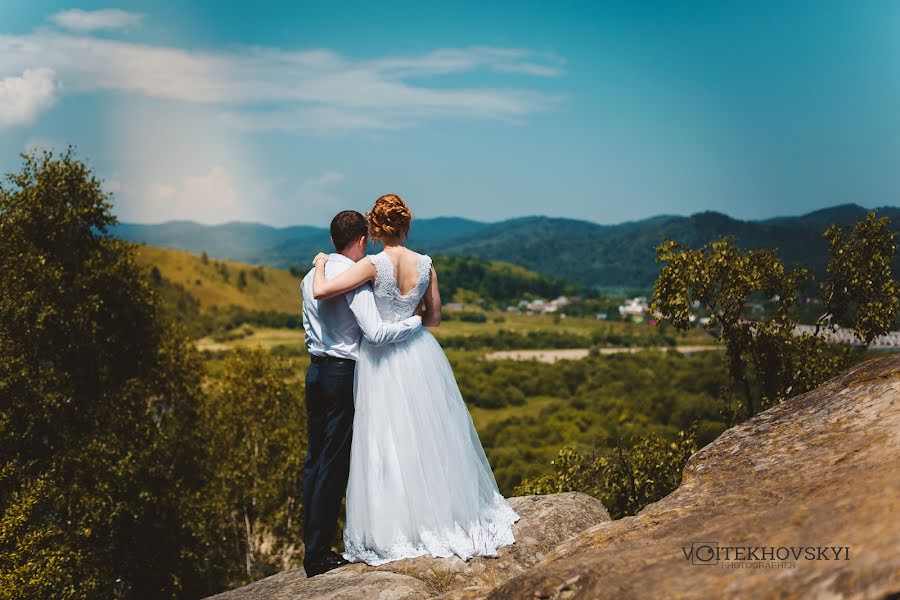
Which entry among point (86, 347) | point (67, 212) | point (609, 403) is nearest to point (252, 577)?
point (86, 347)

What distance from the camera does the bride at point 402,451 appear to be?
301 inches

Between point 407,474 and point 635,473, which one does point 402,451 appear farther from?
point 635,473

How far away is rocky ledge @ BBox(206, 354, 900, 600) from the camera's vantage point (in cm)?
425

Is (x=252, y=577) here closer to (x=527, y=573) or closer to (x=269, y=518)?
(x=269, y=518)

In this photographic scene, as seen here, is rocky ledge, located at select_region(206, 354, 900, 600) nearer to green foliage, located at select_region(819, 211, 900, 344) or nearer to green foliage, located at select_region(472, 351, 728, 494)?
green foliage, located at select_region(819, 211, 900, 344)

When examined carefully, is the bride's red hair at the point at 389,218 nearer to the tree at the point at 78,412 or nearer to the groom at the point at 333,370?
the groom at the point at 333,370

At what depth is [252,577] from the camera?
1220 inches

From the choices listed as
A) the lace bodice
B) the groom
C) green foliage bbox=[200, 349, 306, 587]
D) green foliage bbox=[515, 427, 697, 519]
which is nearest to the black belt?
the groom

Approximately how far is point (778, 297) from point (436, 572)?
8.40 metres

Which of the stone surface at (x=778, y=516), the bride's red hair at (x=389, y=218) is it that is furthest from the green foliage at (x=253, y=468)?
the stone surface at (x=778, y=516)

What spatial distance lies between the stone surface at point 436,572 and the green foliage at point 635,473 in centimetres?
545

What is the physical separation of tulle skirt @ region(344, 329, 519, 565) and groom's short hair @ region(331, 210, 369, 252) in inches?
47.3

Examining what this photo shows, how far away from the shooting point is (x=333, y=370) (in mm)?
7707

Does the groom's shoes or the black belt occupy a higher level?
the black belt
